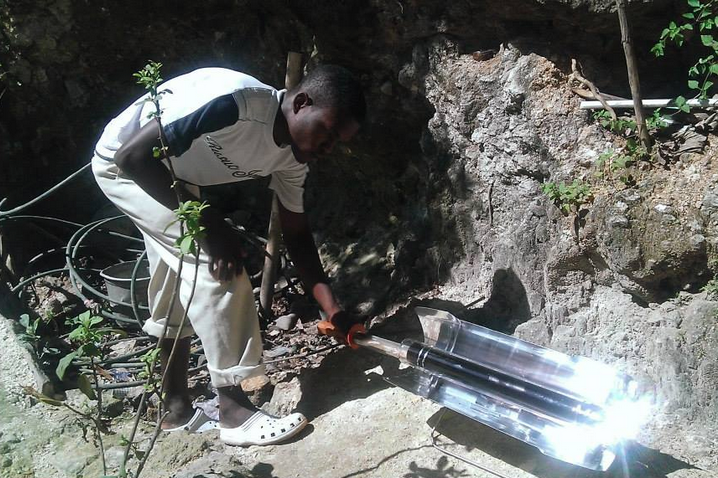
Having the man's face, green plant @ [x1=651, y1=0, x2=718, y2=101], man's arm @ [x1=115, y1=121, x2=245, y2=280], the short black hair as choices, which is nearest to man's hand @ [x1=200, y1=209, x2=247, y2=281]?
man's arm @ [x1=115, y1=121, x2=245, y2=280]

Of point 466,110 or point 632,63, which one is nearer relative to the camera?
point 632,63

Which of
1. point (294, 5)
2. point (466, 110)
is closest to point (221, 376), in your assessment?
point (466, 110)

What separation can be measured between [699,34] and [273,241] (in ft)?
6.31

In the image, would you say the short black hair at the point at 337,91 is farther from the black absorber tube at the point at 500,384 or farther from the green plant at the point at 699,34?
the green plant at the point at 699,34

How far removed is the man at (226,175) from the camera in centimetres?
217

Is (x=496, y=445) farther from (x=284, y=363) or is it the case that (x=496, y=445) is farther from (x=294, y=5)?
(x=294, y=5)

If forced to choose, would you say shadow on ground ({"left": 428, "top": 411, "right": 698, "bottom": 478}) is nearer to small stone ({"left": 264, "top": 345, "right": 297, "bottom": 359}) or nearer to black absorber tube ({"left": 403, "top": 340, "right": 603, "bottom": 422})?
black absorber tube ({"left": 403, "top": 340, "right": 603, "bottom": 422})

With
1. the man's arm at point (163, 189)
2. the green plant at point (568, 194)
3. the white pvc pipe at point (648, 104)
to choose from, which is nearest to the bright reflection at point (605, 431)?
the green plant at point (568, 194)

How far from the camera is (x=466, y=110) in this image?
110 inches

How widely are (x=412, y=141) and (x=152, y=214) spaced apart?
1.44 metres

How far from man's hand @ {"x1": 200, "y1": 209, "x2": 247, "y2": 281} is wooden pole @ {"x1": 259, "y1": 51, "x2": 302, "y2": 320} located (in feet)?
2.53

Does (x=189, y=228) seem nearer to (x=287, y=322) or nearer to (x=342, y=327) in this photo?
(x=342, y=327)

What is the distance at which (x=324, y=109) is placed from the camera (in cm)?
218

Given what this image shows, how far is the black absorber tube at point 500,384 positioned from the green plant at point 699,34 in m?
0.94
